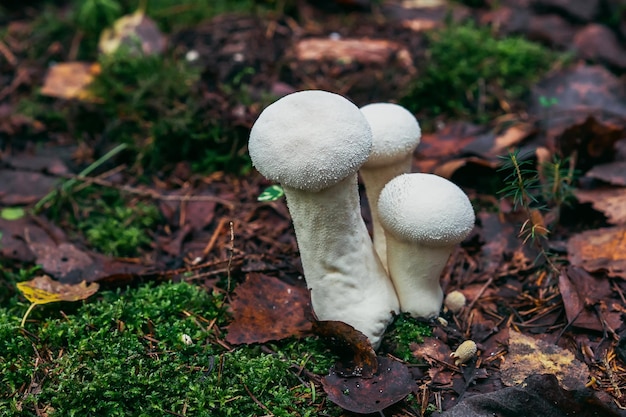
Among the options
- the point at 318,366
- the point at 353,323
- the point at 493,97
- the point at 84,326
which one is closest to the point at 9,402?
the point at 84,326

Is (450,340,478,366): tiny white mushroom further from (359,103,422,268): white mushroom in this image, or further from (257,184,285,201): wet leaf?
(257,184,285,201): wet leaf

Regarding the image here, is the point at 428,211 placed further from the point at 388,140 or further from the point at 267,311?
the point at 267,311

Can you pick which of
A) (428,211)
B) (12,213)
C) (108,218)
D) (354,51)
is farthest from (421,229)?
(354,51)

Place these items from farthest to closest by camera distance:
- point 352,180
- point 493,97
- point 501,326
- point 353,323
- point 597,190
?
point 493,97 → point 597,190 → point 501,326 → point 353,323 → point 352,180

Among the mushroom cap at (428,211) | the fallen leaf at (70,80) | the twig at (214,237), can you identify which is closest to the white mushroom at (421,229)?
the mushroom cap at (428,211)

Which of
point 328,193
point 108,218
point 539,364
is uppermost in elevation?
point 328,193

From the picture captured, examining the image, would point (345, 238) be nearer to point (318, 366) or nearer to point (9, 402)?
point (318, 366)
